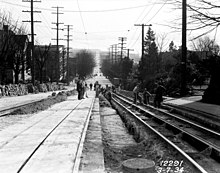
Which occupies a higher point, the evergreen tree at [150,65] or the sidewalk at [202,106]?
the evergreen tree at [150,65]

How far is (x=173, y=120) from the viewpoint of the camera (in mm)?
17719

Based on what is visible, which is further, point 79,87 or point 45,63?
point 45,63

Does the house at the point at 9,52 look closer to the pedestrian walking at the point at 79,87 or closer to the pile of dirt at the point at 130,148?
the pedestrian walking at the point at 79,87

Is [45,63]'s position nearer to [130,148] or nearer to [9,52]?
[9,52]

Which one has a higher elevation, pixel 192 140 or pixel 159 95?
pixel 159 95

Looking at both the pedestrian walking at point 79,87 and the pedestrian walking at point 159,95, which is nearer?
the pedestrian walking at point 159,95

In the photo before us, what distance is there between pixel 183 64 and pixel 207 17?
16.8 metres

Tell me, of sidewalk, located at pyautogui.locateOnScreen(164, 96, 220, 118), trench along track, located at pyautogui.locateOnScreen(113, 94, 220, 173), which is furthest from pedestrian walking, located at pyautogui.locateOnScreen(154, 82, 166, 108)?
trench along track, located at pyautogui.locateOnScreen(113, 94, 220, 173)

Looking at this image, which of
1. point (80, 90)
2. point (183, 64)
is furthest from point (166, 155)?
point (80, 90)
